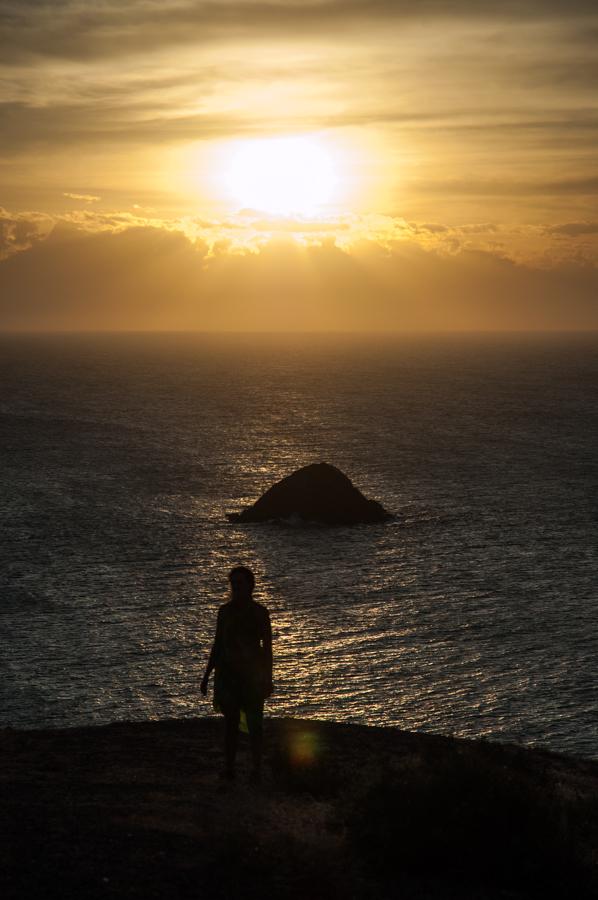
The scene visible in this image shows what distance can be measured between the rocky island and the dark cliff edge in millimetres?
52196

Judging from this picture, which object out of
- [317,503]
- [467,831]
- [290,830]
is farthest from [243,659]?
[317,503]

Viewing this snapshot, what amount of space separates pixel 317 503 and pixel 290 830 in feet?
186

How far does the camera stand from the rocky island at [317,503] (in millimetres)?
69438

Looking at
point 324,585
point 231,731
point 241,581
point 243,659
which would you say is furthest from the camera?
point 324,585

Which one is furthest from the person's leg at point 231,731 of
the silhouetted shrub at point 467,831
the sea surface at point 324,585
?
the sea surface at point 324,585

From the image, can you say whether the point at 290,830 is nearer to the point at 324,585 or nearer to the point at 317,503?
the point at 324,585

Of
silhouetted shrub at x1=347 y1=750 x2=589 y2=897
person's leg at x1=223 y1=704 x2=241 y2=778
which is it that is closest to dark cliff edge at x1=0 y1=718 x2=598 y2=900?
silhouetted shrub at x1=347 y1=750 x2=589 y2=897

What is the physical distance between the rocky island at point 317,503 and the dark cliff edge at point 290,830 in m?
52.2

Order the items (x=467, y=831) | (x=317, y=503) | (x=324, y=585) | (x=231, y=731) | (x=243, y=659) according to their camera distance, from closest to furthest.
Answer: (x=467, y=831) < (x=243, y=659) < (x=231, y=731) < (x=324, y=585) < (x=317, y=503)

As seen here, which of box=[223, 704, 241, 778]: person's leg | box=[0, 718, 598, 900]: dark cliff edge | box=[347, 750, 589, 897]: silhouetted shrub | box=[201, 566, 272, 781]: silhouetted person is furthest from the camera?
box=[223, 704, 241, 778]: person's leg

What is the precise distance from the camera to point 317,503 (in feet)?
230

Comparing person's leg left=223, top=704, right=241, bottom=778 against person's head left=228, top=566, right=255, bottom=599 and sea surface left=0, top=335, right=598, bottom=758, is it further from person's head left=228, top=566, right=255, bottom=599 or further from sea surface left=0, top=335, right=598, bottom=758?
sea surface left=0, top=335, right=598, bottom=758

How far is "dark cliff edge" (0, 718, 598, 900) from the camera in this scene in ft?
39.2

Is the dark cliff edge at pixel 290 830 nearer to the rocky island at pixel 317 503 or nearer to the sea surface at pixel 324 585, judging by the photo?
the sea surface at pixel 324 585
